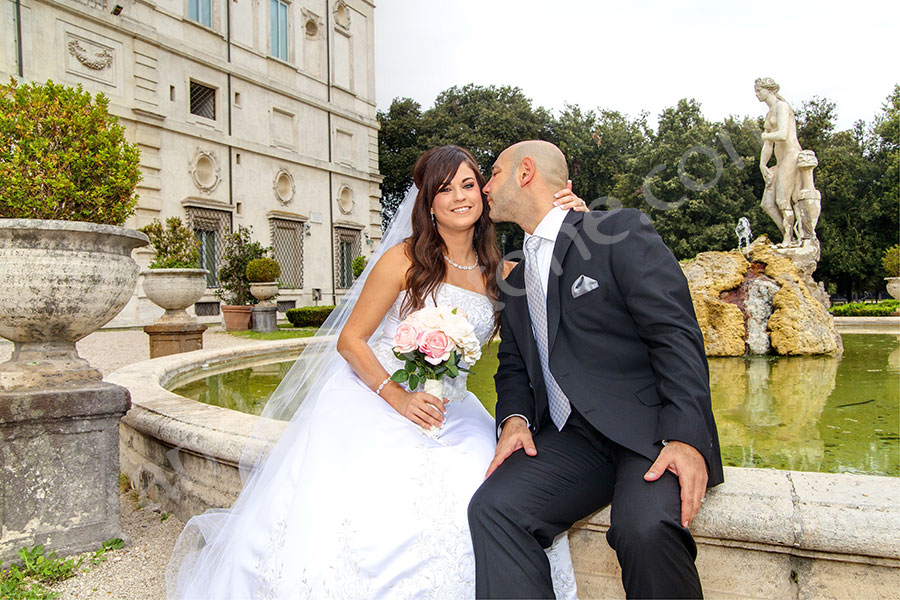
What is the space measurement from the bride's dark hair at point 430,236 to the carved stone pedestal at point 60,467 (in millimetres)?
1685

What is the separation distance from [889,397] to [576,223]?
431 cm

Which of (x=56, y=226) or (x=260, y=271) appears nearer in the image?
(x=56, y=226)

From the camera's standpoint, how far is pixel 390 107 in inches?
1350

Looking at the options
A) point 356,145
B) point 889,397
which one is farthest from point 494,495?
point 356,145

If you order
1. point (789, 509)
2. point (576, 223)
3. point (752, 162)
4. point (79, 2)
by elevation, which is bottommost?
point (789, 509)

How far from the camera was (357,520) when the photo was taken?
2.04 metres

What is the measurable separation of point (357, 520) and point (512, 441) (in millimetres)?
640

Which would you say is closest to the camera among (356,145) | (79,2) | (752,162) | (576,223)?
(576,223)

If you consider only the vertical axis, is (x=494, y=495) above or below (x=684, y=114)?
below

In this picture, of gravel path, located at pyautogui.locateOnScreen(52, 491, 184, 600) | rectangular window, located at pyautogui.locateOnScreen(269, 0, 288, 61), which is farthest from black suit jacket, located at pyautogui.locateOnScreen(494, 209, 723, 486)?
rectangular window, located at pyautogui.locateOnScreen(269, 0, 288, 61)

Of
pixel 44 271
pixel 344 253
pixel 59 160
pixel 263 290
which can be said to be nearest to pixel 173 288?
pixel 59 160

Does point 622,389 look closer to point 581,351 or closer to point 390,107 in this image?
point 581,351

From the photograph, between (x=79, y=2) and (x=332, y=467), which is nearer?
(x=332, y=467)

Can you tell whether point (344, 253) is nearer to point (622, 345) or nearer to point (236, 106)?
point (236, 106)
